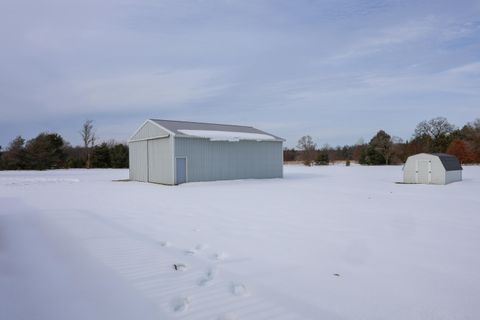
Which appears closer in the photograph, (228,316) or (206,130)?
(228,316)

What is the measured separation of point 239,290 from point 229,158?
16.7 metres

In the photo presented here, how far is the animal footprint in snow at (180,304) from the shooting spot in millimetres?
2891

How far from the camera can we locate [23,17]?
1208 centimetres

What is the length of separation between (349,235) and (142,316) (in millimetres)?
4109

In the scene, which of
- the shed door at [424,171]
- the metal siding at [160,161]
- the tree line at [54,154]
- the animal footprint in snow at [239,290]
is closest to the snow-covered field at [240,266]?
the animal footprint in snow at [239,290]

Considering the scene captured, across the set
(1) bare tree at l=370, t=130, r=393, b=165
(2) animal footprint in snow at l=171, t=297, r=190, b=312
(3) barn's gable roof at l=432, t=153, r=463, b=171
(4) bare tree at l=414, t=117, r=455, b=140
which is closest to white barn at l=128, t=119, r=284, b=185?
(3) barn's gable roof at l=432, t=153, r=463, b=171

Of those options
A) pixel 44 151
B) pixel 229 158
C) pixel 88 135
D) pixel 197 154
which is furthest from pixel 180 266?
pixel 88 135

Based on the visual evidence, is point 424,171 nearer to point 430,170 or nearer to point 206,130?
point 430,170

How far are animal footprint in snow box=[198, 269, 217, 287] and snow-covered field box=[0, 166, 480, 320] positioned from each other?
0.04 feet

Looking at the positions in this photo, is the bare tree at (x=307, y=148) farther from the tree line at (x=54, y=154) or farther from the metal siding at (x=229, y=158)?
the metal siding at (x=229, y=158)

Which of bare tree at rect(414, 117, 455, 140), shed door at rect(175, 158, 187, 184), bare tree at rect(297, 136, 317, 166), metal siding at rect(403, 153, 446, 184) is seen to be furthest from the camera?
bare tree at rect(414, 117, 455, 140)

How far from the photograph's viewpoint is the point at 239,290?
3309 millimetres

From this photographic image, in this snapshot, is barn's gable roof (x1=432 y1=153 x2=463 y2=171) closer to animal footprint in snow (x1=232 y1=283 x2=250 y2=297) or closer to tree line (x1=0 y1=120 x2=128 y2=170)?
animal footprint in snow (x1=232 y1=283 x2=250 y2=297)

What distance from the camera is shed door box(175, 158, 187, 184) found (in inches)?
703
